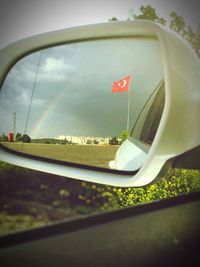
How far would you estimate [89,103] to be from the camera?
8.58 ft

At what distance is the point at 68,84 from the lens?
283 cm

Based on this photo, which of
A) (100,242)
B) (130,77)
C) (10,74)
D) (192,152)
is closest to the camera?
(192,152)

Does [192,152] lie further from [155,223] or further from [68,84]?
[155,223]

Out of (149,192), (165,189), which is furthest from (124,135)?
(165,189)

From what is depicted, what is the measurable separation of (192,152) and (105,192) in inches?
179

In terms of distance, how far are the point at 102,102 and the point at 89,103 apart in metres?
0.10

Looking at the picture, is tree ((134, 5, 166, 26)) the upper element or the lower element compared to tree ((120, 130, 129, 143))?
upper

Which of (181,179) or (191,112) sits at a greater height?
(191,112)

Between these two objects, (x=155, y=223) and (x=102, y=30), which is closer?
(x=102, y=30)

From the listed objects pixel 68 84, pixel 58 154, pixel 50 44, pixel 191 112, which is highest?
pixel 50 44

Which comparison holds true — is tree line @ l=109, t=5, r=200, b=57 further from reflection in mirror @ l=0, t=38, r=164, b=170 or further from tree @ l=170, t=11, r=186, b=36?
reflection in mirror @ l=0, t=38, r=164, b=170

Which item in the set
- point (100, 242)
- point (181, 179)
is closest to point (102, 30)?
point (100, 242)

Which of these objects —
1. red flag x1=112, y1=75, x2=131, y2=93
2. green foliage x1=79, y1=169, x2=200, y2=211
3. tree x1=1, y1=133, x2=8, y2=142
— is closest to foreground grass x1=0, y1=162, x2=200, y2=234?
green foliage x1=79, y1=169, x2=200, y2=211

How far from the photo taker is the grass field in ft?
6.81
